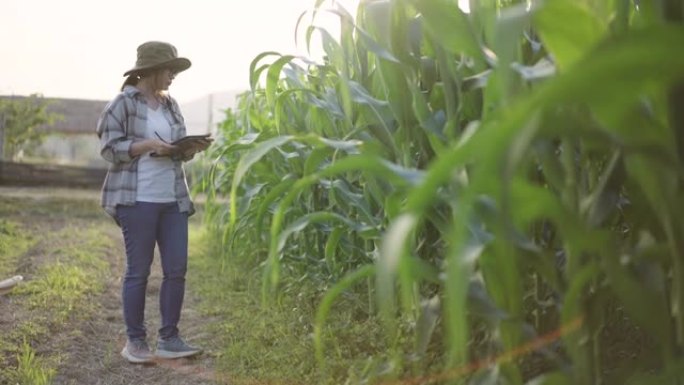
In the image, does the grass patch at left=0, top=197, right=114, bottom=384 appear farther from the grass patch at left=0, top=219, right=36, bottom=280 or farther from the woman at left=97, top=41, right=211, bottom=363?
the woman at left=97, top=41, right=211, bottom=363

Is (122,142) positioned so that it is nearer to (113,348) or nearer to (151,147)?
(151,147)

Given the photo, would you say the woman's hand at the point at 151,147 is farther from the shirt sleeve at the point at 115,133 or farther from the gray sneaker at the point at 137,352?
the gray sneaker at the point at 137,352

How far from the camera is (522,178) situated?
1.02 meters

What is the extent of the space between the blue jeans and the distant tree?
28.0 feet

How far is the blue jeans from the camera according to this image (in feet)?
8.49

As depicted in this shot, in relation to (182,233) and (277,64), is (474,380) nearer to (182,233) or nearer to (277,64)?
(277,64)

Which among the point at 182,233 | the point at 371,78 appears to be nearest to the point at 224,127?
the point at 182,233

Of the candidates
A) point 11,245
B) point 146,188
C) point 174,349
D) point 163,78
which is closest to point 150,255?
point 146,188

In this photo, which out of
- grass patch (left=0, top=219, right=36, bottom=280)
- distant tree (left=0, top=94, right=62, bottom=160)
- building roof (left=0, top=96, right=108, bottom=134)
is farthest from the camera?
building roof (left=0, top=96, right=108, bottom=134)

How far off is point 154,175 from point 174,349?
62cm

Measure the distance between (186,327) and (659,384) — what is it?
244 cm

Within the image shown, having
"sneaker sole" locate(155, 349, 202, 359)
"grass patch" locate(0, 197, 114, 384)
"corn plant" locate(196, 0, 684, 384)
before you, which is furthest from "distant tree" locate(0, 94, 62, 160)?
"corn plant" locate(196, 0, 684, 384)

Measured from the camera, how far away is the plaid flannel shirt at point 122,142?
2568mm

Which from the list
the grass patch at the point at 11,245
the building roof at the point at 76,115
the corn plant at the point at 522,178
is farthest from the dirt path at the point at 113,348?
the building roof at the point at 76,115
